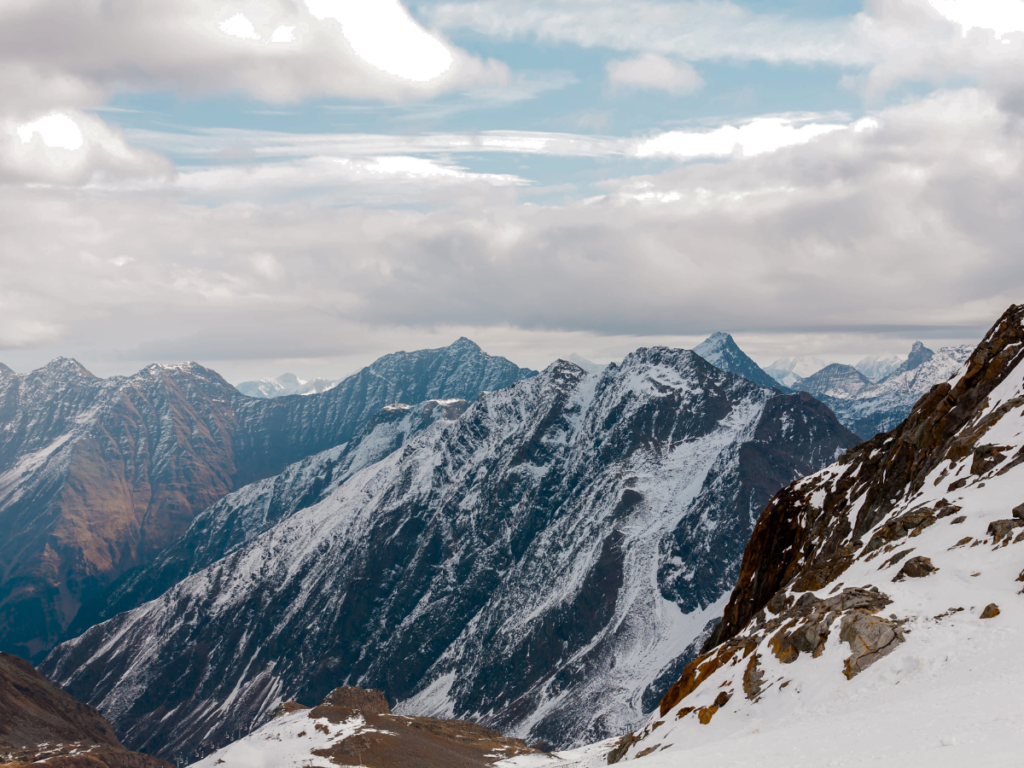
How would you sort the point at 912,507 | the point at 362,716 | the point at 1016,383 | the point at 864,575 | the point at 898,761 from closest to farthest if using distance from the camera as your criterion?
the point at 898,761
the point at 864,575
the point at 912,507
the point at 1016,383
the point at 362,716

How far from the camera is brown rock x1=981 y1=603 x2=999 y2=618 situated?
36.4 meters

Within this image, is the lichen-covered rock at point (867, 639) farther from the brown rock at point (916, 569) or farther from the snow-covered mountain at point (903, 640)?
the brown rock at point (916, 569)

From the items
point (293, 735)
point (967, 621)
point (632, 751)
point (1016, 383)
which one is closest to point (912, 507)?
point (1016, 383)

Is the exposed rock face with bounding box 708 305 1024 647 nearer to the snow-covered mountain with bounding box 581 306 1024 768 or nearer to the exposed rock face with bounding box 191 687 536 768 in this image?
the snow-covered mountain with bounding box 581 306 1024 768

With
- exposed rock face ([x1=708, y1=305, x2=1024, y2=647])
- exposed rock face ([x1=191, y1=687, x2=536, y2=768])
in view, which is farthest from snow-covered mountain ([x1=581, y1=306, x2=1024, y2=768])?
exposed rock face ([x1=191, y1=687, x2=536, y2=768])

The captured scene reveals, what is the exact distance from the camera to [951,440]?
64.0m

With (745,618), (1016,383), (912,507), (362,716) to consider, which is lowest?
(362,716)

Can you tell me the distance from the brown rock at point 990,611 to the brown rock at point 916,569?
5861 millimetres

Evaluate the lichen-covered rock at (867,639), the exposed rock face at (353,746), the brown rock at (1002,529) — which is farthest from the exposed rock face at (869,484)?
the exposed rock face at (353,746)

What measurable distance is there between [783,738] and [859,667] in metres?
6.42

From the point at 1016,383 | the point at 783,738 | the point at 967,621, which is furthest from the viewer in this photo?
the point at 1016,383

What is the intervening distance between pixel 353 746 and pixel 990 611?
154343 millimetres

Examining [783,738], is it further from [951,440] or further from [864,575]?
[951,440]

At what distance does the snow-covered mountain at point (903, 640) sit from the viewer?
1194 inches
